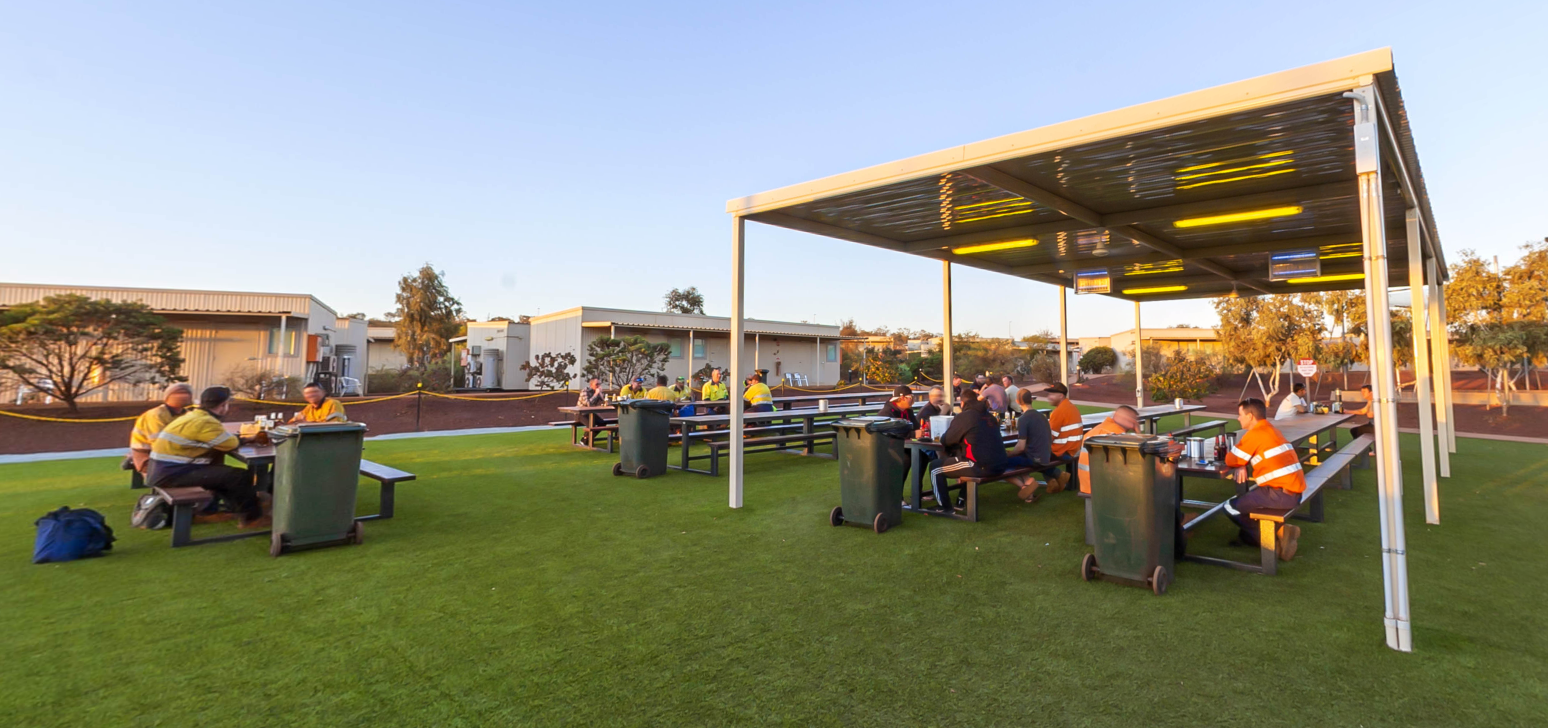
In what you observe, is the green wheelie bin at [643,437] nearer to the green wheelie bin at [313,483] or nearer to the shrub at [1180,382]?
the green wheelie bin at [313,483]

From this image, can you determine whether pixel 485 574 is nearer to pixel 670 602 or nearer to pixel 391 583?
pixel 391 583

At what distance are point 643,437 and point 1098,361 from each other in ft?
126

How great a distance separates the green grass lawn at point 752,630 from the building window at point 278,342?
16.1m

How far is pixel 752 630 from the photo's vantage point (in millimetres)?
3596

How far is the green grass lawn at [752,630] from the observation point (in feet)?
9.18

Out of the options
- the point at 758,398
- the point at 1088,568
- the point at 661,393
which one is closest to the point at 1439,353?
the point at 1088,568

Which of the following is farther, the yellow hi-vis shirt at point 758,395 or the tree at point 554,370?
the tree at point 554,370

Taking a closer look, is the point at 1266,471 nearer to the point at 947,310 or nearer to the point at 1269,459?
the point at 1269,459

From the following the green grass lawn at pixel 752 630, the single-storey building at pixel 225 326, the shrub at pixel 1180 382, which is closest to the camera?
the green grass lawn at pixel 752 630

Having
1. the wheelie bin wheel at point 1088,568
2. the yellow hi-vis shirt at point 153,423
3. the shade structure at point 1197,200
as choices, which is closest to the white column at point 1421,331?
the shade structure at point 1197,200

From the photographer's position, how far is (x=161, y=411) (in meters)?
6.00

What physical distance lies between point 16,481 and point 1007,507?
11672 millimetres

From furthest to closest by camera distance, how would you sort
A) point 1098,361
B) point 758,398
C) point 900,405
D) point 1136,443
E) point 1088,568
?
1. point 1098,361
2. point 758,398
3. point 900,405
4. point 1088,568
5. point 1136,443

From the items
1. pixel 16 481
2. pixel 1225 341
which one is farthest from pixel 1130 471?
pixel 1225 341
